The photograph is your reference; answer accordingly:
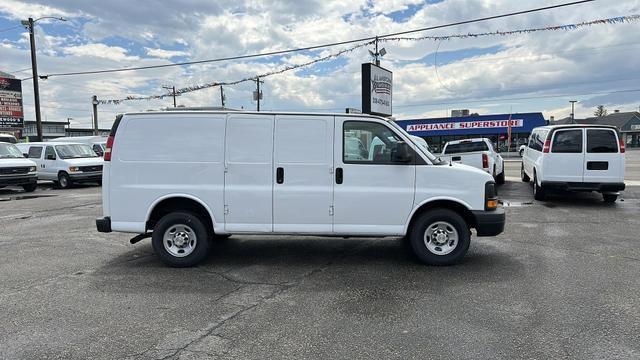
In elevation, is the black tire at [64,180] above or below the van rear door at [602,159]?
below

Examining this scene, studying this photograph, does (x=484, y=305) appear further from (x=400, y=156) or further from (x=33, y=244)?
(x=33, y=244)

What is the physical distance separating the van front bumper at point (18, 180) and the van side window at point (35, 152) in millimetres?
3168

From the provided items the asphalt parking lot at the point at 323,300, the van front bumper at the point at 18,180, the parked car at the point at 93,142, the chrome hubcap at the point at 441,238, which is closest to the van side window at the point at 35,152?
the parked car at the point at 93,142

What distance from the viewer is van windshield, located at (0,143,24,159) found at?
54.7 ft

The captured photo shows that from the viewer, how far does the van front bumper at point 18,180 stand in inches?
623

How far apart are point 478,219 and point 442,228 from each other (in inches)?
18.3

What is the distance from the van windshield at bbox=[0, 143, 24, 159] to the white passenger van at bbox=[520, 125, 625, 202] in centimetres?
1723

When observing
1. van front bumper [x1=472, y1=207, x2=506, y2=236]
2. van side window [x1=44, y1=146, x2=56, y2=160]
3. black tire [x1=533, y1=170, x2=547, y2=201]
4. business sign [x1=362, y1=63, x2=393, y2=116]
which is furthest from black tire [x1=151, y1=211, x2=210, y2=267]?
van side window [x1=44, y1=146, x2=56, y2=160]

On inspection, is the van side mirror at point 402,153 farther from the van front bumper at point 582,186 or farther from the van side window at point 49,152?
the van side window at point 49,152

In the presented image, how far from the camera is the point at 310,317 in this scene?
Answer: 450 centimetres

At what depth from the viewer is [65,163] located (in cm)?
1836

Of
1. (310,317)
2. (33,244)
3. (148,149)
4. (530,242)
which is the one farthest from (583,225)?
(33,244)

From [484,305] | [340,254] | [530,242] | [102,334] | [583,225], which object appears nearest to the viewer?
[102,334]

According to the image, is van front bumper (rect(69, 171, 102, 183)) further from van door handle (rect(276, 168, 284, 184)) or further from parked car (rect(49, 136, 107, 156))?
van door handle (rect(276, 168, 284, 184))
